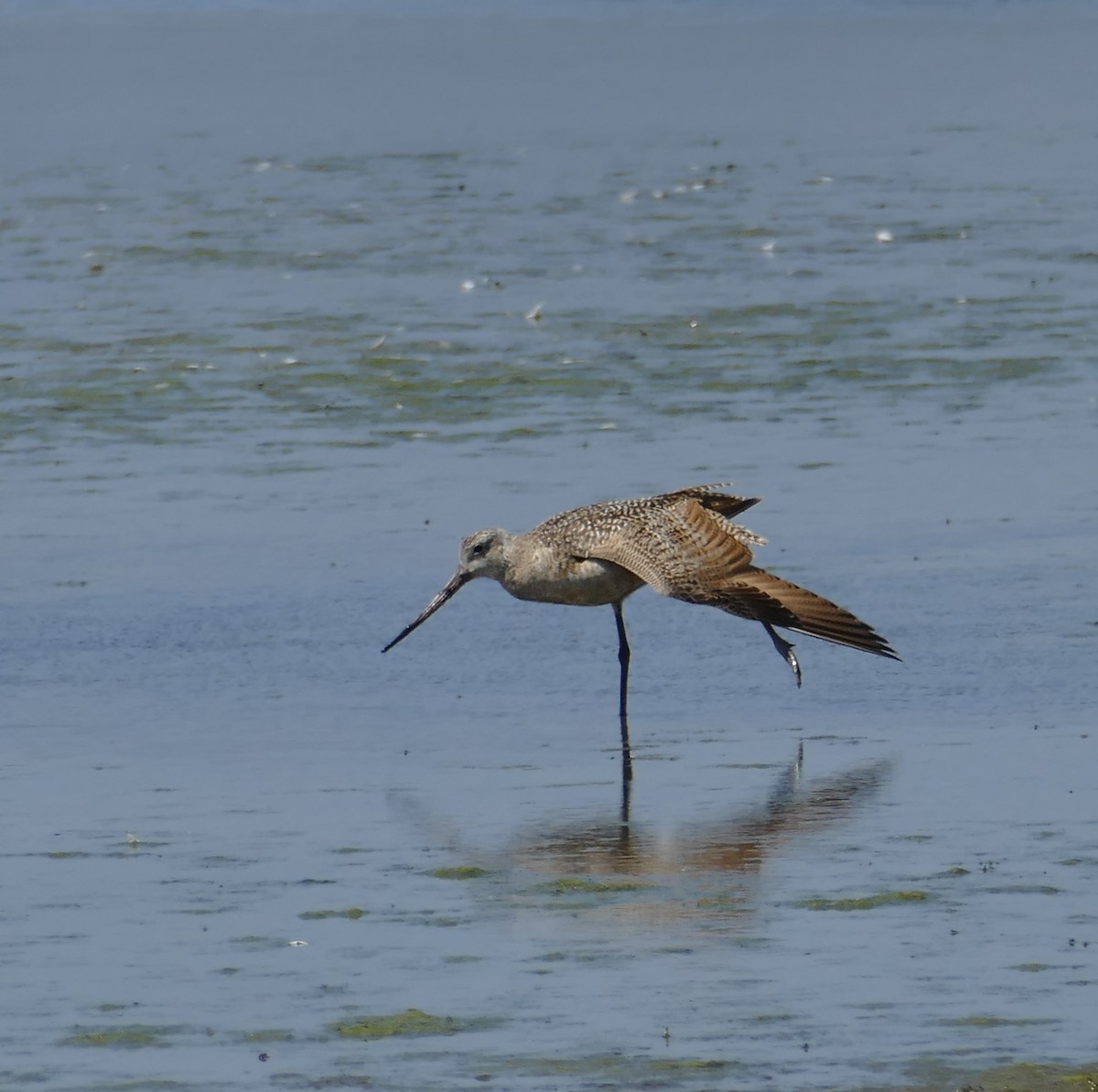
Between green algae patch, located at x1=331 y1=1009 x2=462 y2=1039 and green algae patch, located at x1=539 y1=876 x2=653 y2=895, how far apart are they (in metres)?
0.98

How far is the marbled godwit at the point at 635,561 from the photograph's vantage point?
867 centimetres

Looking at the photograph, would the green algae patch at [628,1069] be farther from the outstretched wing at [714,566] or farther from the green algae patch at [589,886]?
the outstretched wing at [714,566]

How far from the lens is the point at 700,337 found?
621 inches

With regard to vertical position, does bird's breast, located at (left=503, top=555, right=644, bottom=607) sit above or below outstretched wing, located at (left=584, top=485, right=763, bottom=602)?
below

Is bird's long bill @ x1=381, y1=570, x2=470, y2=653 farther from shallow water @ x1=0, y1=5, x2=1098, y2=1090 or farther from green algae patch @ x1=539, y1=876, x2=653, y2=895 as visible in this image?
green algae patch @ x1=539, y1=876, x2=653, y2=895

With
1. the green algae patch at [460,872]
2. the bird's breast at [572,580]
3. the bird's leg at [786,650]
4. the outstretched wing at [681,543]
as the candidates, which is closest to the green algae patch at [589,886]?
the green algae patch at [460,872]

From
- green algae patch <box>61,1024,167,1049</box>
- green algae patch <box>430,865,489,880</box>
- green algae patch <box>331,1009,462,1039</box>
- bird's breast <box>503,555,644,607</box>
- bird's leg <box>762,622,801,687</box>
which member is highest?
bird's breast <box>503,555,644,607</box>

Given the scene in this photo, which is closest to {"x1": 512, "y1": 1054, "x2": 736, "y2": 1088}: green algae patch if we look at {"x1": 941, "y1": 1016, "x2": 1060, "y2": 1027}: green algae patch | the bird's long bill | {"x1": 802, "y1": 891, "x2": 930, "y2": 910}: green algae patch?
{"x1": 941, "y1": 1016, "x2": 1060, "y2": 1027}: green algae patch

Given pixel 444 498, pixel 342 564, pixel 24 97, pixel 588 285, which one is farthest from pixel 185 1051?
pixel 24 97

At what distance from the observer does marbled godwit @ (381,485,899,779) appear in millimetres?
8672

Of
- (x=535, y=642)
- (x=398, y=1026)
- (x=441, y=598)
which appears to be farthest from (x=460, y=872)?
(x=535, y=642)

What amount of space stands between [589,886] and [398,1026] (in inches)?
44.4

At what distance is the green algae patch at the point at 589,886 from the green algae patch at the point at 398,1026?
3.23 ft

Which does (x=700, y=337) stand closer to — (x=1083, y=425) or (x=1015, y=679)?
(x=1083, y=425)
